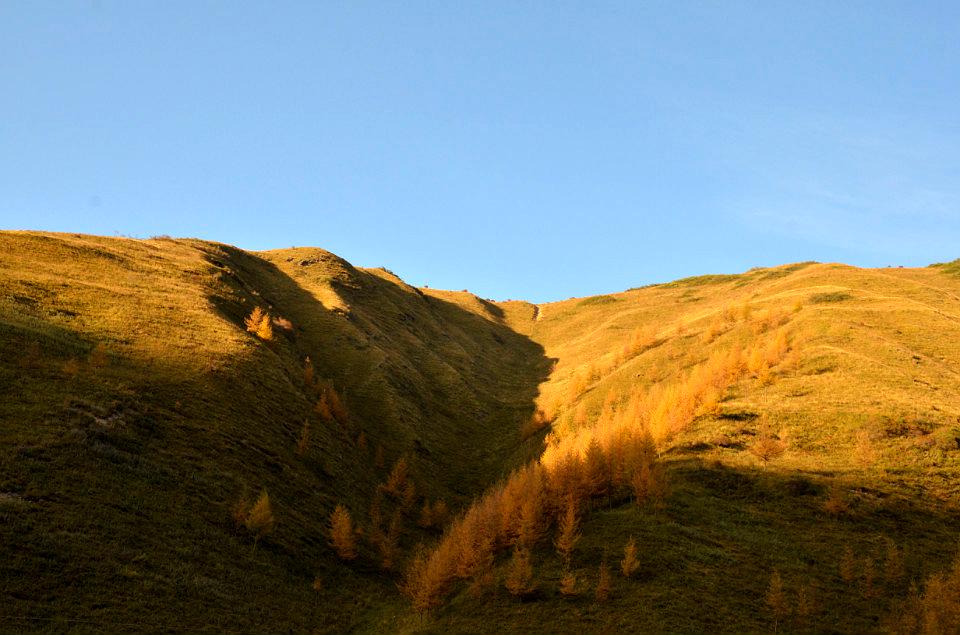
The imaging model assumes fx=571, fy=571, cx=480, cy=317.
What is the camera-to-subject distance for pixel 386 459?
48.1 meters

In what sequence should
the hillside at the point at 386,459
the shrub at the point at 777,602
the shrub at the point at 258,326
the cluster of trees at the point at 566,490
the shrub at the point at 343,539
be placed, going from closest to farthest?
the shrub at the point at 777,602 < the hillside at the point at 386,459 < the cluster of trees at the point at 566,490 < the shrub at the point at 343,539 < the shrub at the point at 258,326

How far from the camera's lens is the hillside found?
891 inches

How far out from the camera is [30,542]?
803 inches

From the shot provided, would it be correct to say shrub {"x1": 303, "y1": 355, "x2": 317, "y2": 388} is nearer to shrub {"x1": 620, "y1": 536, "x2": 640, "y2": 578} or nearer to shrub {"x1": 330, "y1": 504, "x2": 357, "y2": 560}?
shrub {"x1": 330, "y1": 504, "x2": 357, "y2": 560}

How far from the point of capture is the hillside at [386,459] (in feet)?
74.3

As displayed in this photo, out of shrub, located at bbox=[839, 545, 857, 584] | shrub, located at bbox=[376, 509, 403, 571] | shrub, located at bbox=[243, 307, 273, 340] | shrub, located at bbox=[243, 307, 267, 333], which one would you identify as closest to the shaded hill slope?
shrub, located at bbox=[243, 307, 273, 340]

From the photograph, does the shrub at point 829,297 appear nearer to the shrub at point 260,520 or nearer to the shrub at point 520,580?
the shrub at point 520,580

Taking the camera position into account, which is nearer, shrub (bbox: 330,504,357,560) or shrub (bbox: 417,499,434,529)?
shrub (bbox: 330,504,357,560)

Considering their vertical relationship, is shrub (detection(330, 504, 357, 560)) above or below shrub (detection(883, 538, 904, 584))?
below

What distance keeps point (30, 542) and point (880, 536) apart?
35.6 metres

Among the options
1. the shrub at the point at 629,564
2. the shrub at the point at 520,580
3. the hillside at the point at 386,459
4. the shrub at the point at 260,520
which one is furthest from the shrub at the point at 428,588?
the shrub at the point at 629,564

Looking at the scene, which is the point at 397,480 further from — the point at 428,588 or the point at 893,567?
the point at 893,567

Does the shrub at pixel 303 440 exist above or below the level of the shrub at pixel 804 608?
above

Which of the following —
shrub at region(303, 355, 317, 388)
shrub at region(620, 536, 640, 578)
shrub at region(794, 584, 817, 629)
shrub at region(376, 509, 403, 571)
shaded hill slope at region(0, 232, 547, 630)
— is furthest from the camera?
shrub at region(303, 355, 317, 388)
